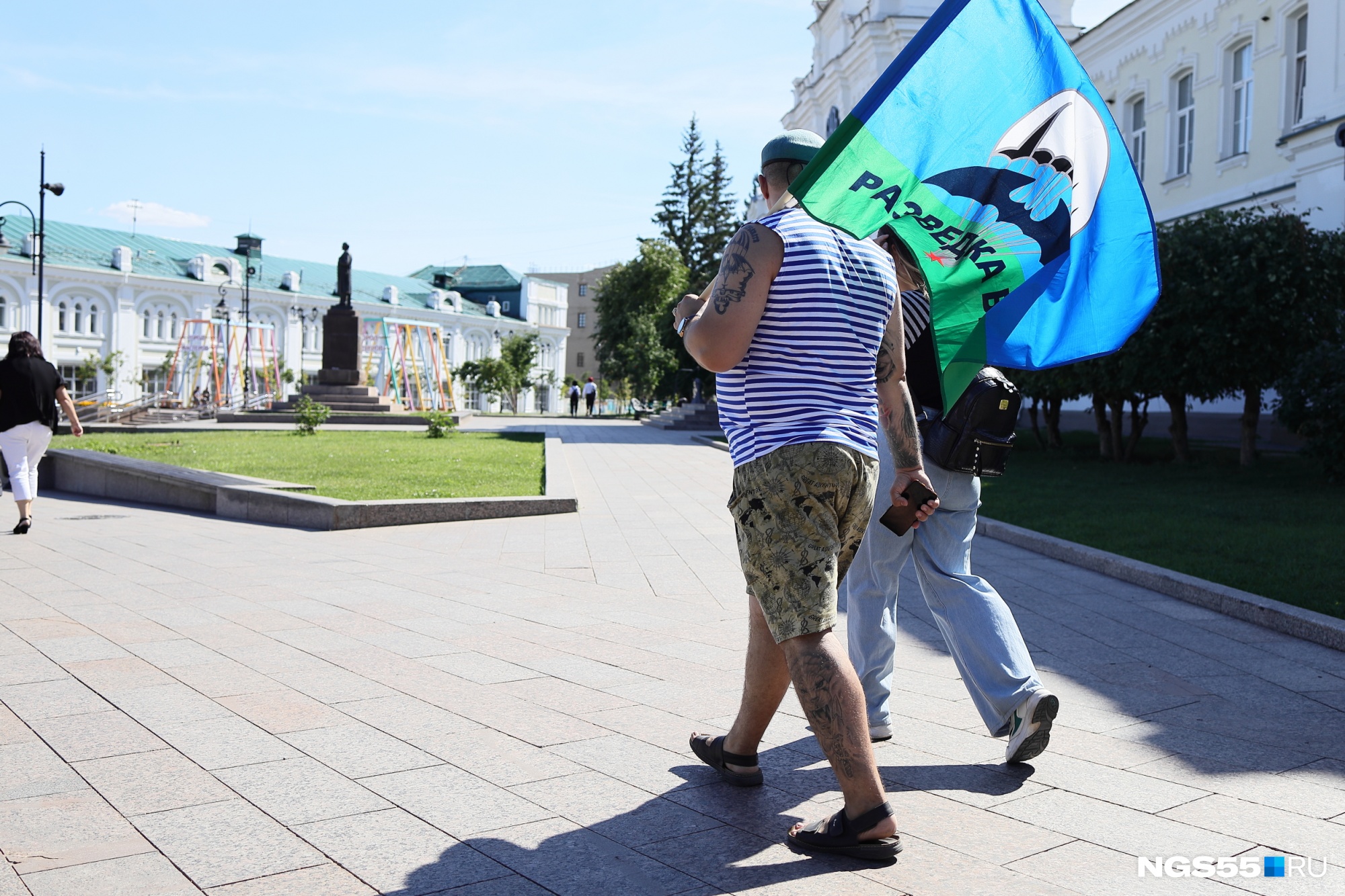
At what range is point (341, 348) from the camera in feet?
119

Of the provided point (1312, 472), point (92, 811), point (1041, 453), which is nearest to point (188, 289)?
point (1041, 453)

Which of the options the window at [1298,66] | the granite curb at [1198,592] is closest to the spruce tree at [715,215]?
the window at [1298,66]

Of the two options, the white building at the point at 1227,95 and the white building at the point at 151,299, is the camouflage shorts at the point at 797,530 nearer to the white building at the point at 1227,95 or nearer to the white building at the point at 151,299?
the white building at the point at 1227,95

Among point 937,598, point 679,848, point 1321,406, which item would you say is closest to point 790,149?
point 937,598

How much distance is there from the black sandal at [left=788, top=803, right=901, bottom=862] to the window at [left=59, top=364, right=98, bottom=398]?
72993mm

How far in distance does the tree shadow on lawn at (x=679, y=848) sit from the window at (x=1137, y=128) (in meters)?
29.3

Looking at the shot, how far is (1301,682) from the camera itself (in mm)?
4902

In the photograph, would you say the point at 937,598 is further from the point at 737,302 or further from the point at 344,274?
the point at 344,274

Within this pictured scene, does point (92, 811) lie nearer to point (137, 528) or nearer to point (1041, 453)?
point (137, 528)

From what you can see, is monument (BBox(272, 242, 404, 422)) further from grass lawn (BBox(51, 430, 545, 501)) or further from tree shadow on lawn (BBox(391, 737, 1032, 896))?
tree shadow on lawn (BBox(391, 737, 1032, 896))

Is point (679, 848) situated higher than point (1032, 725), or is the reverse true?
point (1032, 725)

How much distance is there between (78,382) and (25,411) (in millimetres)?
66264

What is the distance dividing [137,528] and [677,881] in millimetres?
8826

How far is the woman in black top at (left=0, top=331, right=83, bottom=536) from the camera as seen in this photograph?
974 centimetres
